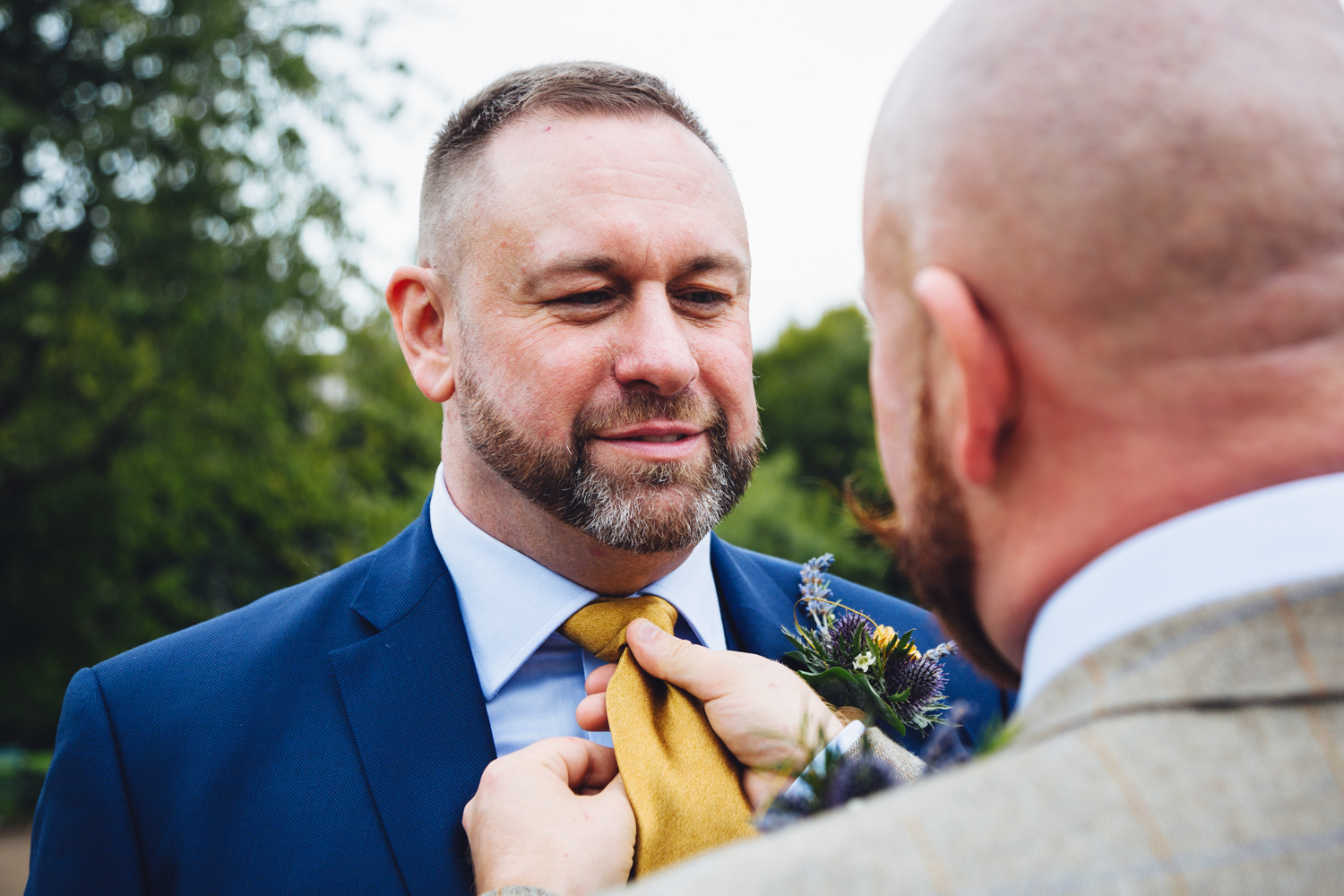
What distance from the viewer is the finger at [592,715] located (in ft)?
7.24

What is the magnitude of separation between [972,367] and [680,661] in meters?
1.21

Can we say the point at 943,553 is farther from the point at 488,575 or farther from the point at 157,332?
the point at 157,332

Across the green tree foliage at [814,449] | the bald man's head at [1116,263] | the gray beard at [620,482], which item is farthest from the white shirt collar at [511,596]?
the green tree foliage at [814,449]

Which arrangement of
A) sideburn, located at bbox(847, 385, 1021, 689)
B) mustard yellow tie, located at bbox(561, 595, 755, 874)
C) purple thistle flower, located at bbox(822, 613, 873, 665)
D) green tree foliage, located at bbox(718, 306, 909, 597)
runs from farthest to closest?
green tree foliage, located at bbox(718, 306, 909, 597)
purple thistle flower, located at bbox(822, 613, 873, 665)
mustard yellow tie, located at bbox(561, 595, 755, 874)
sideburn, located at bbox(847, 385, 1021, 689)

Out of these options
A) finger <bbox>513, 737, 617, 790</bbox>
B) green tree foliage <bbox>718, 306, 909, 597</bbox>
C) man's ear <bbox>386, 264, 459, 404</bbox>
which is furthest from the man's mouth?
green tree foliage <bbox>718, 306, 909, 597</bbox>

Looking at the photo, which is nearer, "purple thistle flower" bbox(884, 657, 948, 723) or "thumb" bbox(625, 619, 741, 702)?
"thumb" bbox(625, 619, 741, 702)

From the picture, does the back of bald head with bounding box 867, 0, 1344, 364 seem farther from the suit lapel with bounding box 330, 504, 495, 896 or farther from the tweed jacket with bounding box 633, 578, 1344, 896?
the suit lapel with bounding box 330, 504, 495, 896

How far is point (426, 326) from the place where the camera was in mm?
2967

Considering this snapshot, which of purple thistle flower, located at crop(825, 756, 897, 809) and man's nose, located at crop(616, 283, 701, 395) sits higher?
man's nose, located at crop(616, 283, 701, 395)

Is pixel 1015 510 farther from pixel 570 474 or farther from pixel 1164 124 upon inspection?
pixel 570 474

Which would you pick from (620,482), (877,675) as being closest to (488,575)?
(620,482)

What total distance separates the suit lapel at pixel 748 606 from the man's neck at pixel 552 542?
0.77 ft

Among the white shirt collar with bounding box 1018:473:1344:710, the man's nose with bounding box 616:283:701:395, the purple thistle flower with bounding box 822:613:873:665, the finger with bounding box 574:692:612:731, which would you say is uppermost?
the man's nose with bounding box 616:283:701:395

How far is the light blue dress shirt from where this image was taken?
2447 millimetres
